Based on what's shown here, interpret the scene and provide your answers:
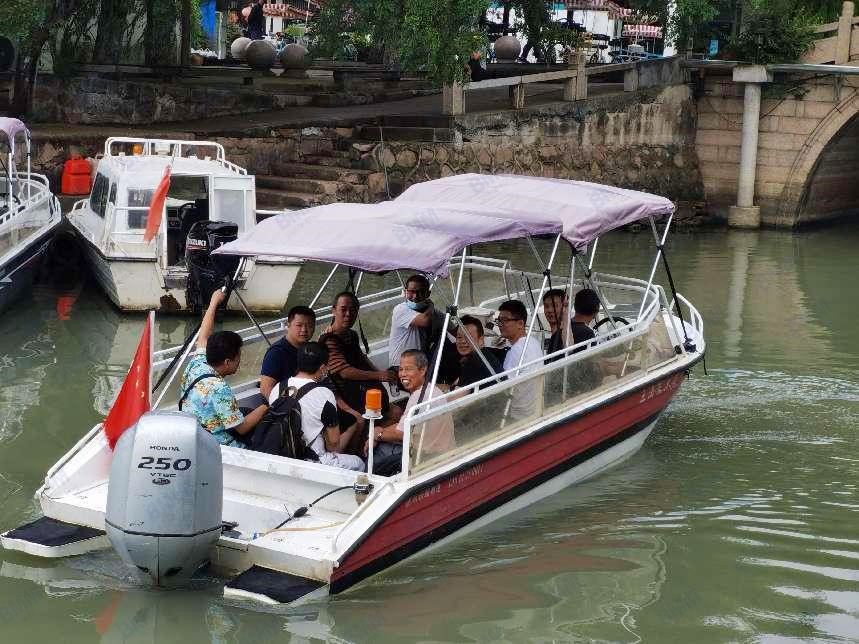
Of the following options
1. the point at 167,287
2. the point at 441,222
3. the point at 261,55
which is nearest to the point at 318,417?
the point at 441,222

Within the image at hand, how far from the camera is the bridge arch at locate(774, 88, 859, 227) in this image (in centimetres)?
2281

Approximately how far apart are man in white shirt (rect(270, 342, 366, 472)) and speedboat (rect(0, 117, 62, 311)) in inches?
271

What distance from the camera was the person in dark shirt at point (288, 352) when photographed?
8898 mm

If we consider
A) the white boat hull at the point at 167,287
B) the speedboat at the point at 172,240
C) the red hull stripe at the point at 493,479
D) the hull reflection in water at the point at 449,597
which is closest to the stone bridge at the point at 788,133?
the speedboat at the point at 172,240

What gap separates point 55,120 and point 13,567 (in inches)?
568

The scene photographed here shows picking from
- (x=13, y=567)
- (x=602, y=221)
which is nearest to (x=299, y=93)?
(x=602, y=221)

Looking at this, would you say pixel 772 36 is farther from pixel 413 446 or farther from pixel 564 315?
pixel 413 446

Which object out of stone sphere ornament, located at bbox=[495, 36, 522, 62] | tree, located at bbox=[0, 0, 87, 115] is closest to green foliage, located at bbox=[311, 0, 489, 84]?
tree, located at bbox=[0, 0, 87, 115]

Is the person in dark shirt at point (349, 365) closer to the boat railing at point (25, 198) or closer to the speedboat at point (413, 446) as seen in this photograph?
the speedboat at point (413, 446)

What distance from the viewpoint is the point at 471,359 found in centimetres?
891

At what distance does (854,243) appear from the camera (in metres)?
22.1

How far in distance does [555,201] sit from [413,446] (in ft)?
8.01

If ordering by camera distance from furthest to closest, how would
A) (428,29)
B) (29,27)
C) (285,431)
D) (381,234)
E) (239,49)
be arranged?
1. (239,49)
2. (428,29)
3. (29,27)
4. (381,234)
5. (285,431)

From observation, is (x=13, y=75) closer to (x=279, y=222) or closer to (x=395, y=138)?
(x=395, y=138)
